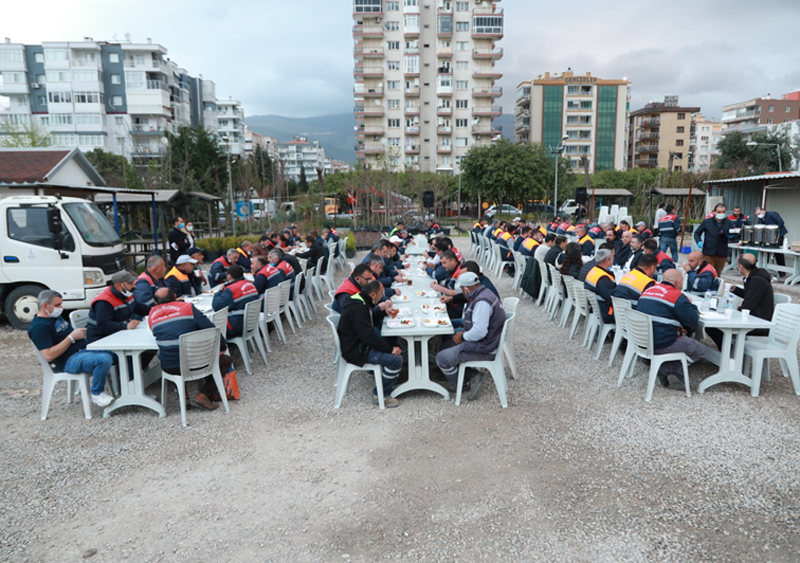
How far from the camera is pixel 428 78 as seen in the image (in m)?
62.0

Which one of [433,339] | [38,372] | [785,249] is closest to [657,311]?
[433,339]

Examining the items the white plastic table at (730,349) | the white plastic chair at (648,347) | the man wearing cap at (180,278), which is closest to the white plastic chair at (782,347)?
the white plastic table at (730,349)

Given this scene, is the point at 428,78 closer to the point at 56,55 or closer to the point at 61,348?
the point at 56,55

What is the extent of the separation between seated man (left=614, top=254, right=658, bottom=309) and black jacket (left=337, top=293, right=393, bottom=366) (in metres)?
2.99

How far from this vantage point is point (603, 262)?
6840 millimetres

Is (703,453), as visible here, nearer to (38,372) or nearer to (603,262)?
(603,262)

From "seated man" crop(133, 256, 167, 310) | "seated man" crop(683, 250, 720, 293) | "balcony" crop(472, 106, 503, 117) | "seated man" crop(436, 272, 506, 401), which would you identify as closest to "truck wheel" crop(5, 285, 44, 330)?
"seated man" crop(133, 256, 167, 310)

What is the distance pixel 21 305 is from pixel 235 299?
4.88 m

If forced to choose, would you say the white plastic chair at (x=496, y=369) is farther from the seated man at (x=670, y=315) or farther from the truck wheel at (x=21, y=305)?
the truck wheel at (x=21, y=305)

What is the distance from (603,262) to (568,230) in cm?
1038

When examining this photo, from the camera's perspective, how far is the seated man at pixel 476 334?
517 cm

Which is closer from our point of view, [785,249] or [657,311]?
[657,311]

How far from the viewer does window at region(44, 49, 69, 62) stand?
53406 mm

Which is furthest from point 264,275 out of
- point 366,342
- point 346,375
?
point 366,342
